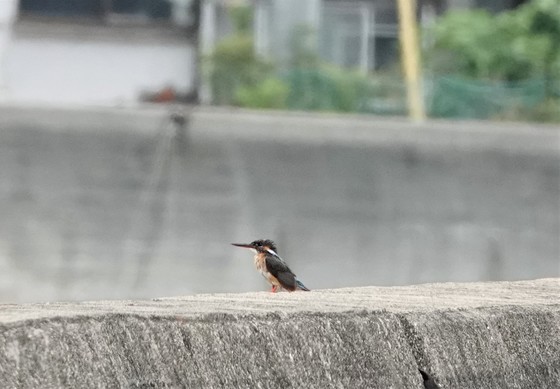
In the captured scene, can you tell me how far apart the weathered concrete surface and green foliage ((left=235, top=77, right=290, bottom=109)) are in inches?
378

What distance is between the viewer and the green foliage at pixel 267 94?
14180 mm

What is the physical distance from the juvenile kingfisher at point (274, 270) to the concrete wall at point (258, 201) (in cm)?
501

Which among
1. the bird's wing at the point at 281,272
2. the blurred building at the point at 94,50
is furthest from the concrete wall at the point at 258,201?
the blurred building at the point at 94,50

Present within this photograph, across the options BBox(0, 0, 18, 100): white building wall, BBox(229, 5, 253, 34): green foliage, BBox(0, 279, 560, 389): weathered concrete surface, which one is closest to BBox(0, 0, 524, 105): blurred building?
BBox(0, 0, 18, 100): white building wall

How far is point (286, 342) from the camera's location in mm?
3605

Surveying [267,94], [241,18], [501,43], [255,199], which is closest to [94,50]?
[241,18]

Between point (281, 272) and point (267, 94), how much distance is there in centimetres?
772

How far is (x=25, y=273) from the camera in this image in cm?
1204

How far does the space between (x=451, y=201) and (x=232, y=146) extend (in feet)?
5.72

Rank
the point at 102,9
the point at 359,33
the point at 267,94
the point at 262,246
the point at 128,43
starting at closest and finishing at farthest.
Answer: the point at 262,246, the point at 267,94, the point at 128,43, the point at 102,9, the point at 359,33

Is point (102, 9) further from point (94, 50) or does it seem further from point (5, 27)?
point (5, 27)

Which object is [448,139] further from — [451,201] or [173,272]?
[173,272]

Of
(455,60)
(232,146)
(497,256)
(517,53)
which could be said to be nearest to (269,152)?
(232,146)

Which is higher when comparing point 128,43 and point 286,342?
point 286,342
